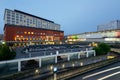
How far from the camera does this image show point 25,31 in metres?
Answer: 112

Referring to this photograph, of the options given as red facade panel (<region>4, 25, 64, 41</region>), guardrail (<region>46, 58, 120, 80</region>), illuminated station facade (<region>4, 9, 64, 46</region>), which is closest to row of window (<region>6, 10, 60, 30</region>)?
illuminated station facade (<region>4, 9, 64, 46</region>)

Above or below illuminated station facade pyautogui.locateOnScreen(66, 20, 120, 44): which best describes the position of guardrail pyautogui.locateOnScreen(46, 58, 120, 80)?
below

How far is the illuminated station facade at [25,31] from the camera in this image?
10119 cm

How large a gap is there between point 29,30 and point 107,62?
9041cm

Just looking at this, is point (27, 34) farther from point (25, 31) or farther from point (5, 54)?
point (5, 54)

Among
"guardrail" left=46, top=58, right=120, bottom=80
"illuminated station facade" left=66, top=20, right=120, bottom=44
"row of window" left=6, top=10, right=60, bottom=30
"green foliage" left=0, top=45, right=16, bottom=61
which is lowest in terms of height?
"guardrail" left=46, top=58, right=120, bottom=80

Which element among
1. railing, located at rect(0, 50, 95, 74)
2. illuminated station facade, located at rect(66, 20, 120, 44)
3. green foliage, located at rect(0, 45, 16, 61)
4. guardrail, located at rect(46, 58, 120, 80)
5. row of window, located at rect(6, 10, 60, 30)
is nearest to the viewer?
guardrail, located at rect(46, 58, 120, 80)

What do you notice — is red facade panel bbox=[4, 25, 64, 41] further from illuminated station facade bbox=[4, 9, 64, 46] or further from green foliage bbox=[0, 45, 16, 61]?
green foliage bbox=[0, 45, 16, 61]

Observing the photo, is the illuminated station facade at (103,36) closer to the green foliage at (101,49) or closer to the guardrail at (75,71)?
the green foliage at (101,49)

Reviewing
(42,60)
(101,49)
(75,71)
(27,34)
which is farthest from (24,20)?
(75,71)

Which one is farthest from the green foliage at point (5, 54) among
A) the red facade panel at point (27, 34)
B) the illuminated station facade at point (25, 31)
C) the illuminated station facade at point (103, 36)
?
the illuminated station facade at point (103, 36)

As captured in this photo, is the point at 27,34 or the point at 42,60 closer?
the point at 42,60

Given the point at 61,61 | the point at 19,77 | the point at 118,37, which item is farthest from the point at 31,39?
the point at 19,77

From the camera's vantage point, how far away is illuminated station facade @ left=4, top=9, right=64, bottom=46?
101 m
